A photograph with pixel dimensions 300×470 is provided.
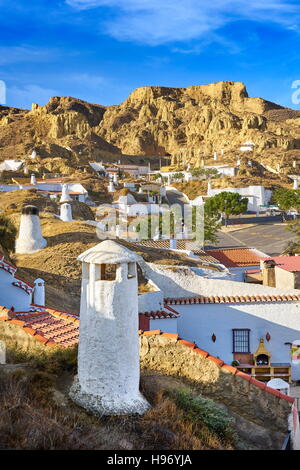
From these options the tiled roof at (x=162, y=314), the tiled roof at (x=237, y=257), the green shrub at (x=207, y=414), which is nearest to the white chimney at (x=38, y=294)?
the tiled roof at (x=162, y=314)

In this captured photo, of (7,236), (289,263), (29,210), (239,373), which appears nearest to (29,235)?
(29,210)

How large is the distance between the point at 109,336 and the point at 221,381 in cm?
324

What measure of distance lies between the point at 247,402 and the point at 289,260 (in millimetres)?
13937

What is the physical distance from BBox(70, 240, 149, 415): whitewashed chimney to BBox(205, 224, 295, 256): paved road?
37351 millimetres

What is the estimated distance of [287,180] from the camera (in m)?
102

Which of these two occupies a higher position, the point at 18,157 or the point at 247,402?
the point at 18,157

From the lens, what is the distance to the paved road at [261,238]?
4748cm

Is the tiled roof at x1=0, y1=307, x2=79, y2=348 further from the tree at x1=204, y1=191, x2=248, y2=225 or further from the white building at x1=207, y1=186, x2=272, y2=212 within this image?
the white building at x1=207, y1=186, x2=272, y2=212

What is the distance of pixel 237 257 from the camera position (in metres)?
29.7

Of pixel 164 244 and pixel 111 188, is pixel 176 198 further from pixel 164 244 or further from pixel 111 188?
pixel 164 244

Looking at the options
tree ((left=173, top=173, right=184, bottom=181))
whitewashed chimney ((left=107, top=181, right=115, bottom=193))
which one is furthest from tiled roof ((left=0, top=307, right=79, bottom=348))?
tree ((left=173, top=173, right=184, bottom=181))

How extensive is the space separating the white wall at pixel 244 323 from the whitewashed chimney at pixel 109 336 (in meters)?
10.1

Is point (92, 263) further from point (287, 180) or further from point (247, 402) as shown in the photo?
point (287, 180)
